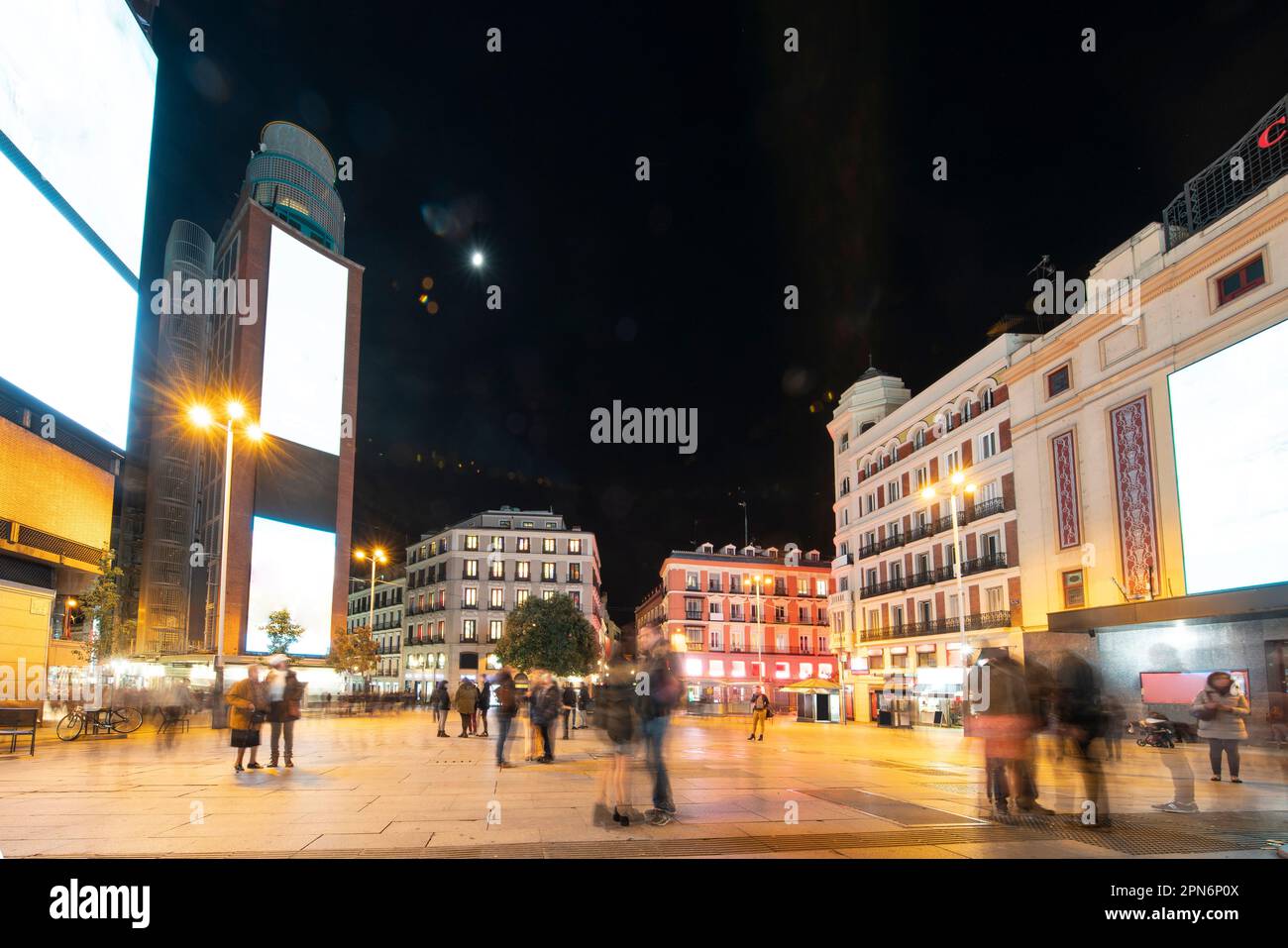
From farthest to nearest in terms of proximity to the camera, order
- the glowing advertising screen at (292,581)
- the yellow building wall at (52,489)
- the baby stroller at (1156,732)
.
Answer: the glowing advertising screen at (292,581), the yellow building wall at (52,489), the baby stroller at (1156,732)

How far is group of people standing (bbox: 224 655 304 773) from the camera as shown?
513 inches

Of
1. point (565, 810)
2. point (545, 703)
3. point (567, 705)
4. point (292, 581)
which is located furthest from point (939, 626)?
point (292, 581)

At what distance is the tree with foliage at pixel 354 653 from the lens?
56625 millimetres

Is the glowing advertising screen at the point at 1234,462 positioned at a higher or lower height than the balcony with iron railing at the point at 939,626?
higher

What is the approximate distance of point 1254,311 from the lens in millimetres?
24625

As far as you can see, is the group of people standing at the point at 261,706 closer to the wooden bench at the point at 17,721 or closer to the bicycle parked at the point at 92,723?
the wooden bench at the point at 17,721

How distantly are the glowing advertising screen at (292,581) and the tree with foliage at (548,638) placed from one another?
15146 millimetres

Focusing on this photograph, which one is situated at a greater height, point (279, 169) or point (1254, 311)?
point (279, 169)

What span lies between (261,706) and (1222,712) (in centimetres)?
1383

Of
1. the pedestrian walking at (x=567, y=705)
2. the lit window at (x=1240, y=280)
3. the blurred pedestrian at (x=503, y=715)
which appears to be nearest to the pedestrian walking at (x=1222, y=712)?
the blurred pedestrian at (x=503, y=715)

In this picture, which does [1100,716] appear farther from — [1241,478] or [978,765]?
[1241,478]
